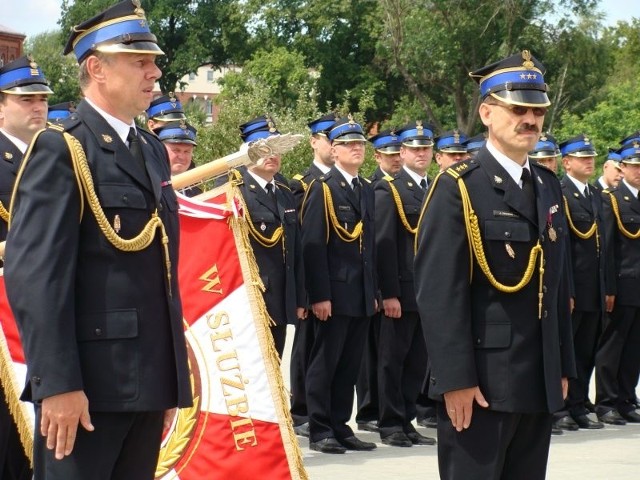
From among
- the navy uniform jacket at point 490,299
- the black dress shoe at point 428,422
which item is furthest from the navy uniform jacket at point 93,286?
the black dress shoe at point 428,422

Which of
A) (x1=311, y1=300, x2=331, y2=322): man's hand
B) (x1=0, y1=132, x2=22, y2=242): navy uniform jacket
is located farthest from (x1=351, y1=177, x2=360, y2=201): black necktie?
(x1=0, y1=132, x2=22, y2=242): navy uniform jacket

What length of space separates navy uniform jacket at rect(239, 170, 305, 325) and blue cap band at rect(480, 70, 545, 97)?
4.08 m

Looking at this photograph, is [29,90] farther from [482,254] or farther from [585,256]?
[585,256]

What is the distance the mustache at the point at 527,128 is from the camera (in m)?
4.91

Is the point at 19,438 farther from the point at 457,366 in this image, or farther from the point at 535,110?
the point at 535,110

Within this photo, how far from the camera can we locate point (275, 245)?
9055 mm

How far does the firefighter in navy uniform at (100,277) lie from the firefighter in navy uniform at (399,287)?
5.44 metres

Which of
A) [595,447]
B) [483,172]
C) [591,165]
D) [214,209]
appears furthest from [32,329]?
[591,165]

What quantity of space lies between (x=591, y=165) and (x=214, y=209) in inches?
198

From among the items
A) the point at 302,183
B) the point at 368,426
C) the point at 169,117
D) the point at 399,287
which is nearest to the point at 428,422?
the point at 368,426

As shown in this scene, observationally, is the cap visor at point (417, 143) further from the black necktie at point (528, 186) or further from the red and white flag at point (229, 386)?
the black necktie at point (528, 186)

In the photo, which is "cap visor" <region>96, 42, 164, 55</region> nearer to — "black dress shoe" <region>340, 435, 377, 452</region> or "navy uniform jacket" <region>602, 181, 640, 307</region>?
"black dress shoe" <region>340, 435, 377, 452</region>

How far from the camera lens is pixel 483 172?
16.4 ft

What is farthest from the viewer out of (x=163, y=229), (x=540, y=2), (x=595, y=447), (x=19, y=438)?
(x=540, y=2)
